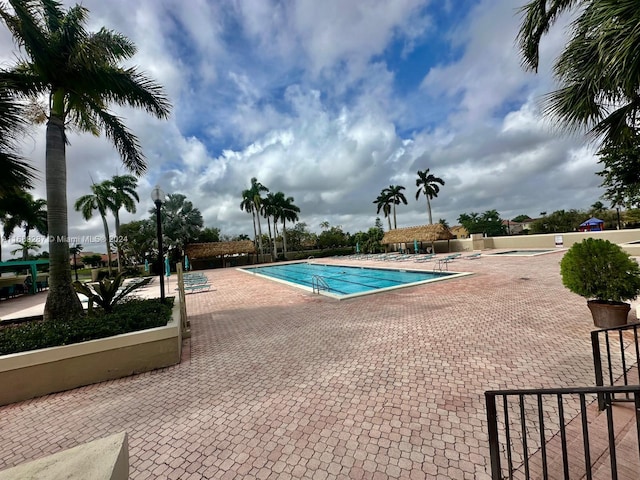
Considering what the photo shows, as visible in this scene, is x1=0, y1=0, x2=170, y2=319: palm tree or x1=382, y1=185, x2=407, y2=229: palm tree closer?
x1=0, y1=0, x2=170, y2=319: palm tree

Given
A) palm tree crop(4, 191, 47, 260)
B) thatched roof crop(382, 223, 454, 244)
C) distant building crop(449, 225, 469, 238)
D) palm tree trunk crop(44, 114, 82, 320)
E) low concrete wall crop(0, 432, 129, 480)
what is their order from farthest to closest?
distant building crop(449, 225, 469, 238) < thatched roof crop(382, 223, 454, 244) < palm tree crop(4, 191, 47, 260) < palm tree trunk crop(44, 114, 82, 320) < low concrete wall crop(0, 432, 129, 480)

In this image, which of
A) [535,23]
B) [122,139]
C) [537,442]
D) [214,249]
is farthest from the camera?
[214,249]

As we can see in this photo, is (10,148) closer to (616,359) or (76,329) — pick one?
(76,329)

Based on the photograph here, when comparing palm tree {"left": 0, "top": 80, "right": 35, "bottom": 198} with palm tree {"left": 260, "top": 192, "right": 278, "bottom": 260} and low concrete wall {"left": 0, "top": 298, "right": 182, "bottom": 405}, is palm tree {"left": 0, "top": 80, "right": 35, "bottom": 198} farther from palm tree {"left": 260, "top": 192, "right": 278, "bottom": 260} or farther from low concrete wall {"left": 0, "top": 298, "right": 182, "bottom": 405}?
palm tree {"left": 260, "top": 192, "right": 278, "bottom": 260}

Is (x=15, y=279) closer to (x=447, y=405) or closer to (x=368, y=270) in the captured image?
(x=368, y=270)

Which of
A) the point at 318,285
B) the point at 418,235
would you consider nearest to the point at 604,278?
the point at 318,285

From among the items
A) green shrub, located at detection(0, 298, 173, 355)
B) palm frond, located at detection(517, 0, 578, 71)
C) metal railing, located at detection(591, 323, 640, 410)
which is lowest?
metal railing, located at detection(591, 323, 640, 410)

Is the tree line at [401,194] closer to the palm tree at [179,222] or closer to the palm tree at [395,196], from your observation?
the palm tree at [395,196]

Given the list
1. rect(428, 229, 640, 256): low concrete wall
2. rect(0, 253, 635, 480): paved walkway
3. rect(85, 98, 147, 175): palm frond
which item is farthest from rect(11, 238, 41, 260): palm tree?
rect(428, 229, 640, 256): low concrete wall

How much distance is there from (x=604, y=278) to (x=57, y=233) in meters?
11.4

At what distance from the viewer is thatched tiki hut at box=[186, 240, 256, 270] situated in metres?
33.0

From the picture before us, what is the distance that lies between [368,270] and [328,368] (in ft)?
54.5

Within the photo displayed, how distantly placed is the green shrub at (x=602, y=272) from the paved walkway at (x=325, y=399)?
87 centimetres

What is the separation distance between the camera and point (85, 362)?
4.63 meters
